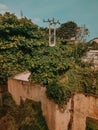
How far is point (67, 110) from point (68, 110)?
0.05 m

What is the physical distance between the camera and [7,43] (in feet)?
53.1

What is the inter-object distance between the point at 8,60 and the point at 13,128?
5.24m

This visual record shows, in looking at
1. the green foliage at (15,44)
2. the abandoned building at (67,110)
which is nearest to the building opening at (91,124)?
the abandoned building at (67,110)

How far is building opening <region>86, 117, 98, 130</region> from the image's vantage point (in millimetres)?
10131

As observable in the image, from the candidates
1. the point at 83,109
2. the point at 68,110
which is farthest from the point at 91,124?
the point at 68,110

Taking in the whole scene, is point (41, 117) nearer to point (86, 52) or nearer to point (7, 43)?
point (7, 43)

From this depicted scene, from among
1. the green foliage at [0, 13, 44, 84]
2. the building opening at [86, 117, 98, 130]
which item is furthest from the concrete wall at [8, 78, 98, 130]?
the green foliage at [0, 13, 44, 84]

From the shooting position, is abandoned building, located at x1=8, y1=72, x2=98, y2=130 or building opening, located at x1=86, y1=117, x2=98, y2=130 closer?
building opening, located at x1=86, y1=117, x2=98, y2=130

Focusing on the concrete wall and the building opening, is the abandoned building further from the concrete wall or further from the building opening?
the building opening

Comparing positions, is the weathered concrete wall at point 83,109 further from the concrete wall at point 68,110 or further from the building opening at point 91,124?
the building opening at point 91,124

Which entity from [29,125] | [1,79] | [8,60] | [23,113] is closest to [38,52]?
[8,60]

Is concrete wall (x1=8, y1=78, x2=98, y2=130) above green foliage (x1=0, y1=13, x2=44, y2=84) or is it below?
below

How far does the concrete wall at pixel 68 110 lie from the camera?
10.5 meters

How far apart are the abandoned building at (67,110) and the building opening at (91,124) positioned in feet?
0.45
